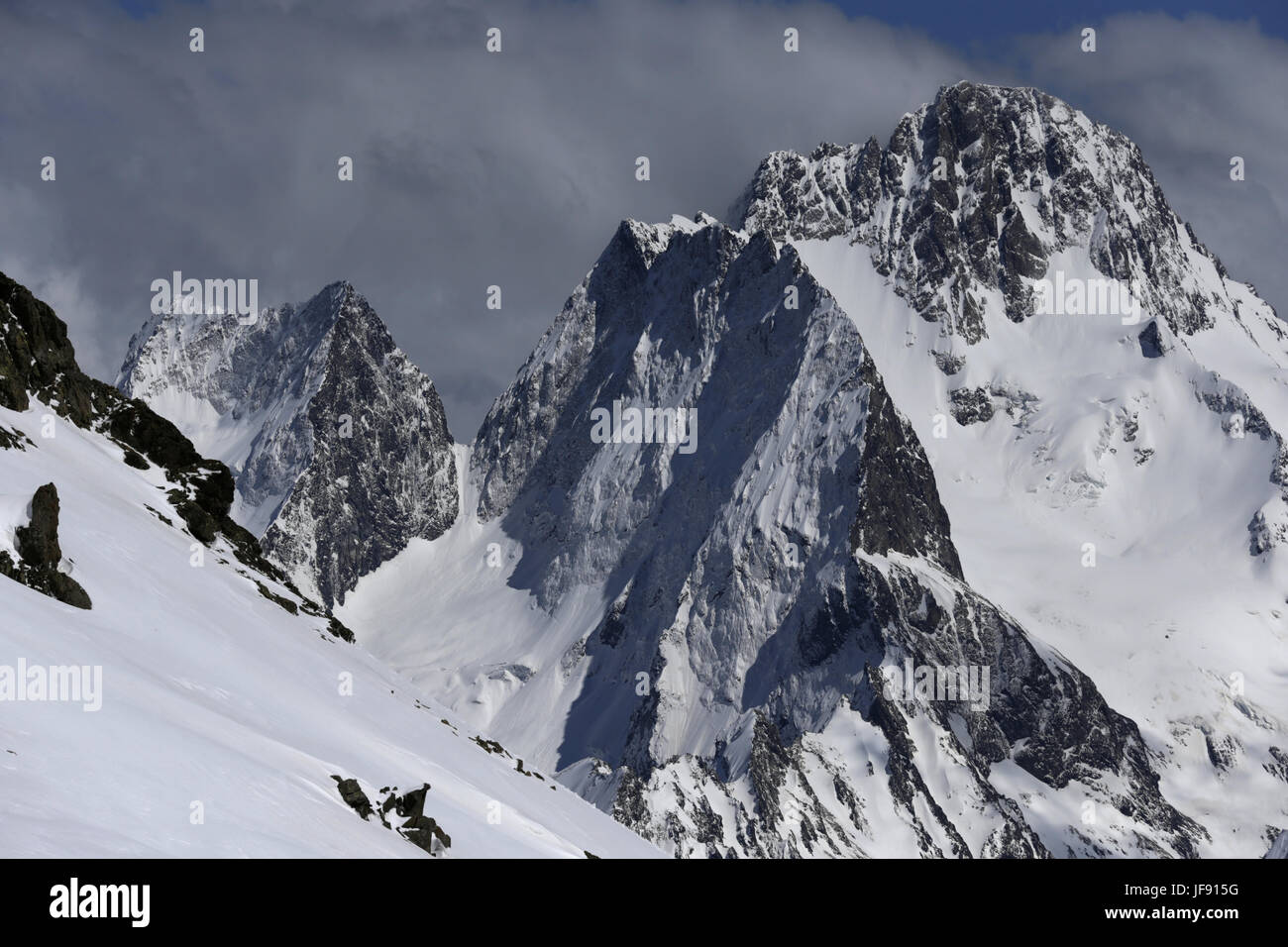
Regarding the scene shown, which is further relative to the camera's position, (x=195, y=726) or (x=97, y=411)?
(x=97, y=411)

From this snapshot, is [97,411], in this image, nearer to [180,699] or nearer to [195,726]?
[180,699]

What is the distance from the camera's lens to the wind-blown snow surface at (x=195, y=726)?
1213 inches

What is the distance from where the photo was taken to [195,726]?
3881cm

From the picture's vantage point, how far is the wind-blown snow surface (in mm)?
30812

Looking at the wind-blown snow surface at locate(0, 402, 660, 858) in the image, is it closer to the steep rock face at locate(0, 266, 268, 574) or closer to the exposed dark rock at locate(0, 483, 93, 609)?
the exposed dark rock at locate(0, 483, 93, 609)

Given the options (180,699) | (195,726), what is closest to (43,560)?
(180,699)

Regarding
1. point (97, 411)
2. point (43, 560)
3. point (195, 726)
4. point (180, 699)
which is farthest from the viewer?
point (97, 411)

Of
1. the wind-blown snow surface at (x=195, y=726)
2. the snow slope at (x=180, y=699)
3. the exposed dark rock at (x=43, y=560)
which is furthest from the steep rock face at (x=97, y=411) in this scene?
the exposed dark rock at (x=43, y=560)

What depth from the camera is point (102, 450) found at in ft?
244

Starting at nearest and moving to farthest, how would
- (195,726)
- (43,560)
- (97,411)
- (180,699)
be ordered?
(195,726), (180,699), (43,560), (97,411)
